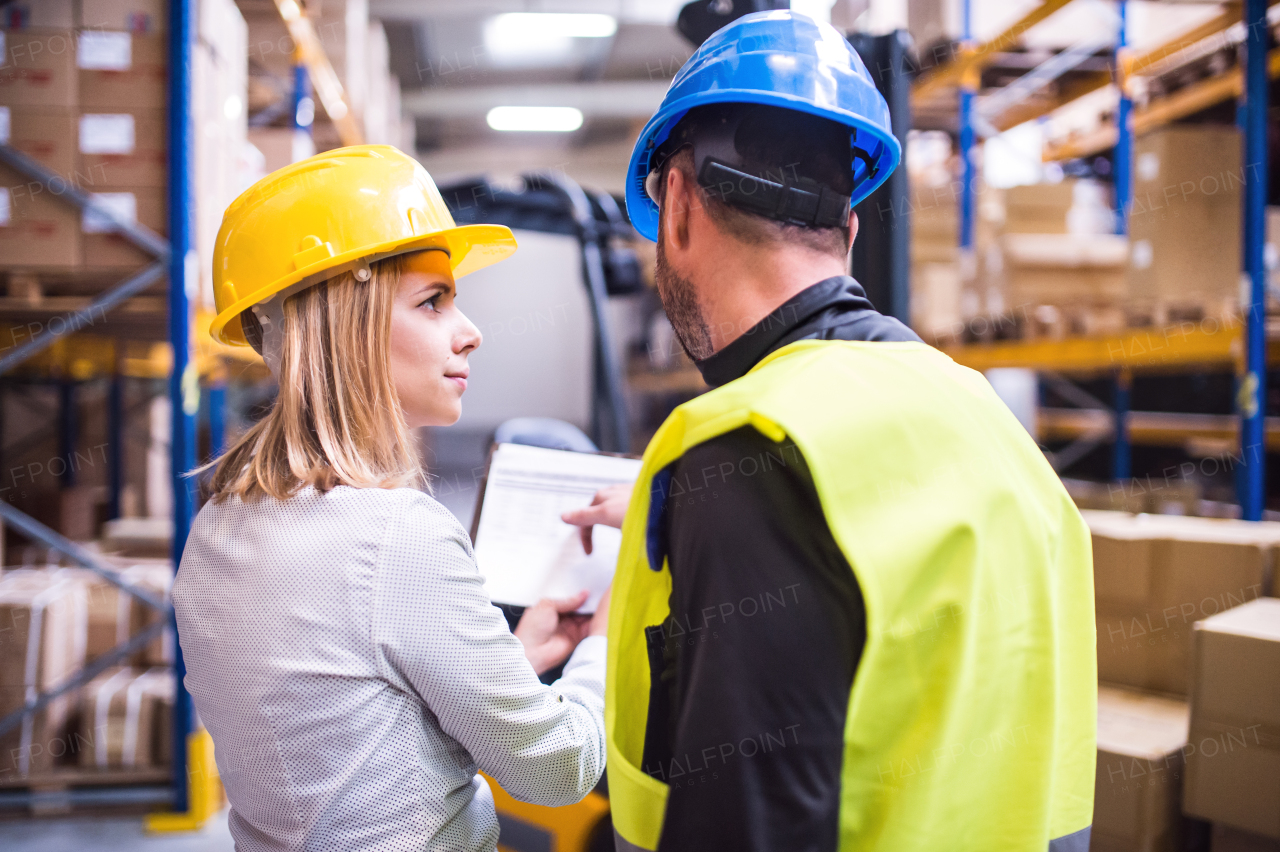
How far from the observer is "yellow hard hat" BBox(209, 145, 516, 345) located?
1448 millimetres

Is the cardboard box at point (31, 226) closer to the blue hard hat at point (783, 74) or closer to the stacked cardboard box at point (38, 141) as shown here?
the stacked cardboard box at point (38, 141)

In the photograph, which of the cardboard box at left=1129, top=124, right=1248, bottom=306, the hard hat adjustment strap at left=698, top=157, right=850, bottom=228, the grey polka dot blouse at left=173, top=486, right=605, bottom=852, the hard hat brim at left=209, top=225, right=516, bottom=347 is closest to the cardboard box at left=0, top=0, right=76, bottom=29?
the hard hat brim at left=209, top=225, right=516, bottom=347

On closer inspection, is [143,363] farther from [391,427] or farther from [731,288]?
[731,288]

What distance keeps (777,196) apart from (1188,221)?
4493 mm

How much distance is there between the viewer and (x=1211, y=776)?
2.15m

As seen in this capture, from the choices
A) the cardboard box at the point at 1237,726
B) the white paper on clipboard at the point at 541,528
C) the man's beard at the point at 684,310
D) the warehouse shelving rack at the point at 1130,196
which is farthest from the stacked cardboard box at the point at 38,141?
the warehouse shelving rack at the point at 1130,196

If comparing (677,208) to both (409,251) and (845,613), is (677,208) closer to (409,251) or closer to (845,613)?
(409,251)

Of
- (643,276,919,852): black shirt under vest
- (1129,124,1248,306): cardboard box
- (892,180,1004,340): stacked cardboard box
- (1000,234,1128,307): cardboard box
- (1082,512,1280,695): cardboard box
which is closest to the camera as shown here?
(643,276,919,852): black shirt under vest

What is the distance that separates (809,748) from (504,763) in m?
0.62

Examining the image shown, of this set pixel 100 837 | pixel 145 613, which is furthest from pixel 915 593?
pixel 145 613

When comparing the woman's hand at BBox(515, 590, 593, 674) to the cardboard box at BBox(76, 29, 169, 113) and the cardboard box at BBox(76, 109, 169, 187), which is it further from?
the cardboard box at BBox(76, 29, 169, 113)

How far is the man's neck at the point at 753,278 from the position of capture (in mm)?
1187

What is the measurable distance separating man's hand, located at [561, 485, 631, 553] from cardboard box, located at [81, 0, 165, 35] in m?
3.23

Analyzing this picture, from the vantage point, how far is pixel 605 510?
173 centimetres
